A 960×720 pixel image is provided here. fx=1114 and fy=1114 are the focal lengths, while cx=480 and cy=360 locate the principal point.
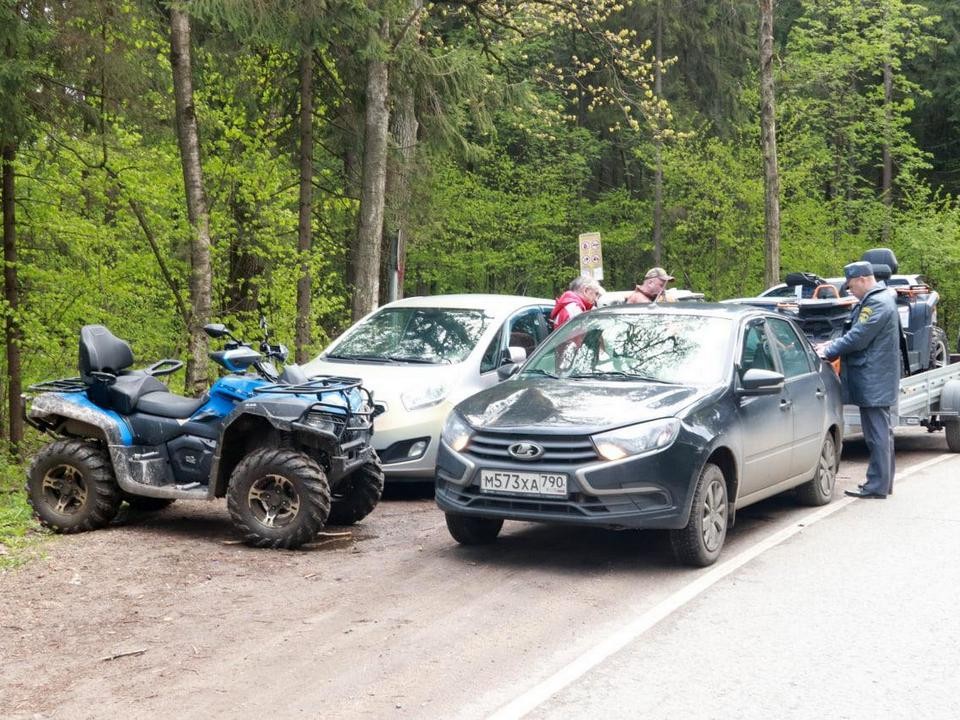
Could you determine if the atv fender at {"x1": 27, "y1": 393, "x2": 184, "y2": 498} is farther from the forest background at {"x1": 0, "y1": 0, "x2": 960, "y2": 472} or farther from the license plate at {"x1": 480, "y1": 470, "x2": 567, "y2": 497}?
the forest background at {"x1": 0, "y1": 0, "x2": 960, "y2": 472}

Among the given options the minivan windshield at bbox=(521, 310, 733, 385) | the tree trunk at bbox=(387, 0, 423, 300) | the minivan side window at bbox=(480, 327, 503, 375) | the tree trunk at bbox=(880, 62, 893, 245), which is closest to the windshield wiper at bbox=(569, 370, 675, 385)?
the minivan windshield at bbox=(521, 310, 733, 385)

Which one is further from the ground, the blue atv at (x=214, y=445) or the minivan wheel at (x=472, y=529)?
the blue atv at (x=214, y=445)

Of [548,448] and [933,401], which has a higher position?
[548,448]

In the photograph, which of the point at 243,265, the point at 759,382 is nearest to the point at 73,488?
the point at 759,382

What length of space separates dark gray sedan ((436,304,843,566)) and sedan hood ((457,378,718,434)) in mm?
13

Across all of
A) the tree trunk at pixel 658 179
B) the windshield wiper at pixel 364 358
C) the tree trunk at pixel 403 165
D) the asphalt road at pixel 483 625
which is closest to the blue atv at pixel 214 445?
the asphalt road at pixel 483 625

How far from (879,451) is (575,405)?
402 centimetres

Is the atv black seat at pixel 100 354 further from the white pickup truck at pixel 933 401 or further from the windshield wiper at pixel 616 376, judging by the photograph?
the white pickup truck at pixel 933 401

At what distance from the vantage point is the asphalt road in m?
4.89

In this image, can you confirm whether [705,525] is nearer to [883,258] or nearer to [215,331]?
[215,331]

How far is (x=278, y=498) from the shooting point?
7871mm

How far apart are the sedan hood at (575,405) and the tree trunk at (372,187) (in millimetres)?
8360

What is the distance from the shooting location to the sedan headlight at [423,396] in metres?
9.94

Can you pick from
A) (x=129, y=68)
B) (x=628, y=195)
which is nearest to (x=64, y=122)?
(x=129, y=68)
